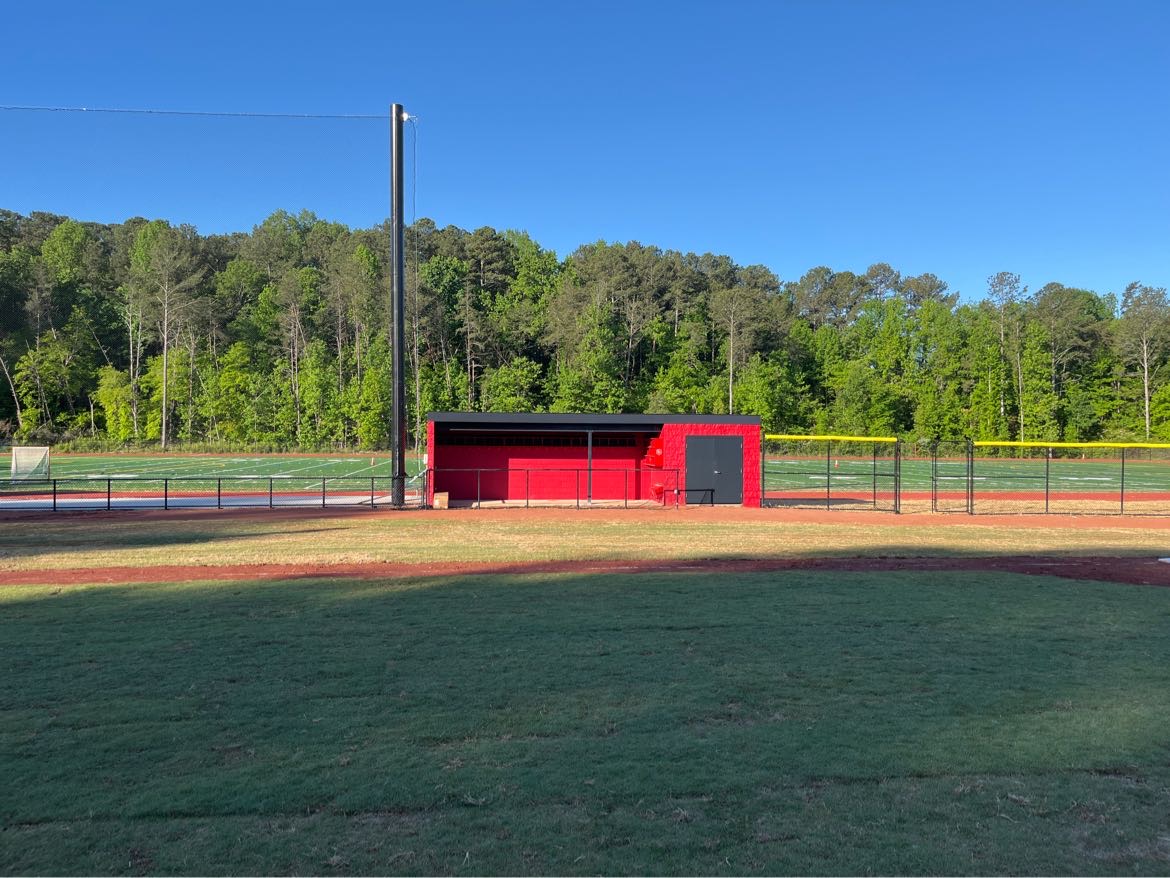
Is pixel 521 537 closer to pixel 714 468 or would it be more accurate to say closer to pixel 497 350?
pixel 714 468

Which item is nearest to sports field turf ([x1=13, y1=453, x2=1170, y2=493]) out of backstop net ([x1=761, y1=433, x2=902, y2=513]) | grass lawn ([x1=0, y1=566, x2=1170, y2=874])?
backstop net ([x1=761, y1=433, x2=902, y2=513])

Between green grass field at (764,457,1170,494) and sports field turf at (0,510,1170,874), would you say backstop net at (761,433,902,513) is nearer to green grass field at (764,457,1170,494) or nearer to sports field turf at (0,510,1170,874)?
green grass field at (764,457,1170,494)

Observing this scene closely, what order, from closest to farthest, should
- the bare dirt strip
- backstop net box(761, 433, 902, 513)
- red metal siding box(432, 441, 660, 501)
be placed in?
the bare dirt strip → backstop net box(761, 433, 902, 513) → red metal siding box(432, 441, 660, 501)

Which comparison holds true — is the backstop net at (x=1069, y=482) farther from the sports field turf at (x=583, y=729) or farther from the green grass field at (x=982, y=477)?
the sports field turf at (x=583, y=729)

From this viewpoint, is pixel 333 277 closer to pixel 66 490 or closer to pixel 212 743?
pixel 66 490

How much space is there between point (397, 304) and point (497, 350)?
5996cm

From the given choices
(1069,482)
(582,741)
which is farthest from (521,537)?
(1069,482)

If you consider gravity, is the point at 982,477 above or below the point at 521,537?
below

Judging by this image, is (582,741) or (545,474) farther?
(545,474)

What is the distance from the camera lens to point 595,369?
78.5 metres

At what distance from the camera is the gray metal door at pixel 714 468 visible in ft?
89.6

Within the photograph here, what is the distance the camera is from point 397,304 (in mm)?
26938

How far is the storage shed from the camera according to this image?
89.7 ft

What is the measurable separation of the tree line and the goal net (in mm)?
33823
